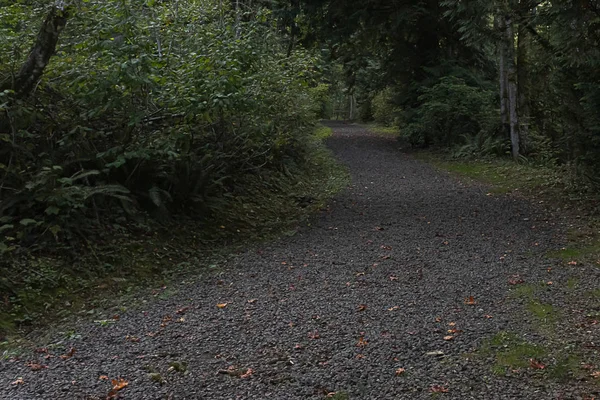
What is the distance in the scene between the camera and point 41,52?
21.6ft

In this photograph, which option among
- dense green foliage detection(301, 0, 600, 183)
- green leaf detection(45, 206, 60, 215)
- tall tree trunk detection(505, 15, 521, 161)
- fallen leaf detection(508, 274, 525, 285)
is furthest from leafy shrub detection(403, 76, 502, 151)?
green leaf detection(45, 206, 60, 215)

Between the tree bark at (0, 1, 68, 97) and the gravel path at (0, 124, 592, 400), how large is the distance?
10.2 feet

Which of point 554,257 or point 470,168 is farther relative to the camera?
point 470,168

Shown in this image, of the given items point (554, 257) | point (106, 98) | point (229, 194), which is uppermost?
point (106, 98)

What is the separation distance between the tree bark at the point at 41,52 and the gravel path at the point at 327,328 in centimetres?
312

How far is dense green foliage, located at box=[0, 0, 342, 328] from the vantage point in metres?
6.48

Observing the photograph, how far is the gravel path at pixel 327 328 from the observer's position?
3900 mm

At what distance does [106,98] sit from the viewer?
7.38 metres

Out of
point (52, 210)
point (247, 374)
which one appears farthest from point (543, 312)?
point (52, 210)

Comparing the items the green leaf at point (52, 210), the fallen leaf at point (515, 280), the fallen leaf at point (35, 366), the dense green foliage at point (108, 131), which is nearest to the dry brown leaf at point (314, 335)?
the fallen leaf at point (35, 366)

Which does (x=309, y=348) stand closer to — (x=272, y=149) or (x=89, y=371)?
(x=89, y=371)

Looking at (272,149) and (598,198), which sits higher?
(272,149)

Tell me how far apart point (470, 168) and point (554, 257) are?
29.2 ft

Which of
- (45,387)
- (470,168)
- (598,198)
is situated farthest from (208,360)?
(470,168)
